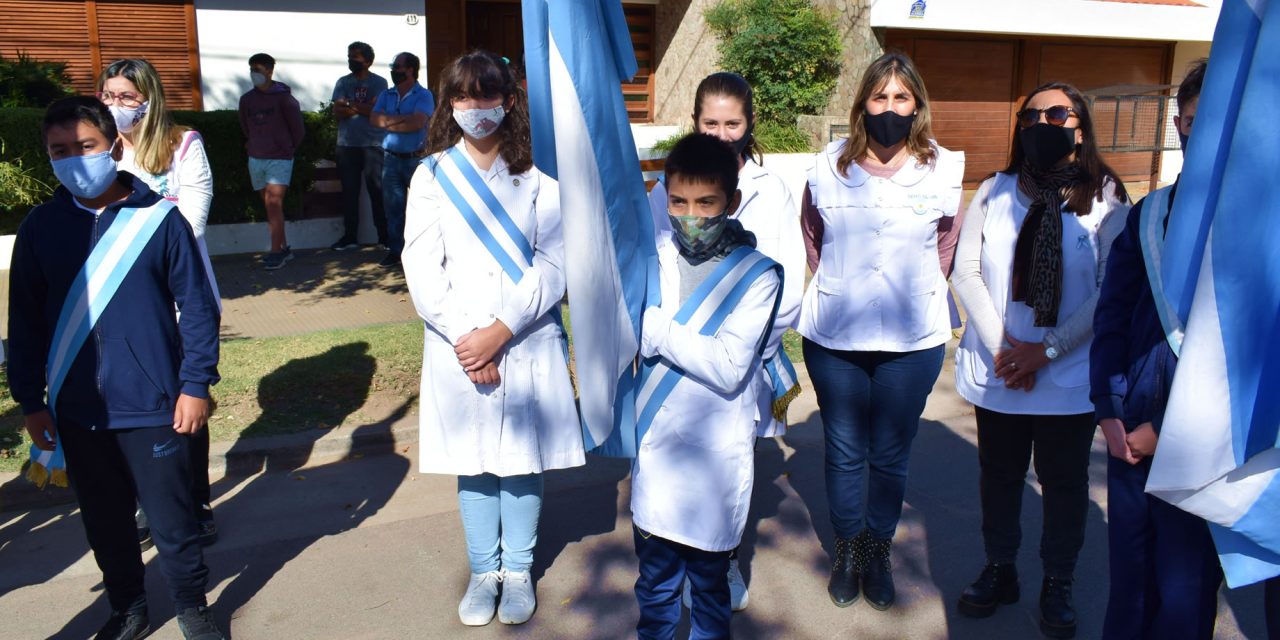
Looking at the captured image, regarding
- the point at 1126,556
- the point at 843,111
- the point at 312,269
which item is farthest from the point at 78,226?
the point at 843,111

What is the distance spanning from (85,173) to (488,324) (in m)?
1.38

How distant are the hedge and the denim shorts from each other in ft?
2.24

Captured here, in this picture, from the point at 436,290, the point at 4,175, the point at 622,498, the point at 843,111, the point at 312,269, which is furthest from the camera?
the point at 843,111

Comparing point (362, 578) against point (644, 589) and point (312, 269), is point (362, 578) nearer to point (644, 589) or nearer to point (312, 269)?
point (644, 589)

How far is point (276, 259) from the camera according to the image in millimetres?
10359

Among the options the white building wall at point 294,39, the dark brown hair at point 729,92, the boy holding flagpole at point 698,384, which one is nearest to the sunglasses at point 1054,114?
the dark brown hair at point 729,92

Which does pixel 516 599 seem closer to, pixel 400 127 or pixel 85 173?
pixel 85 173

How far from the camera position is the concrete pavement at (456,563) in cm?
401

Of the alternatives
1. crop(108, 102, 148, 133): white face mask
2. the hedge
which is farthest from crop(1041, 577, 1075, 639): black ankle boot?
the hedge

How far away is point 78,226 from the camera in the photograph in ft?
11.4

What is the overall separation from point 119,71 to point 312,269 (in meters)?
5.92

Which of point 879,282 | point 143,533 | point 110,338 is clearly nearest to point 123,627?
point 143,533

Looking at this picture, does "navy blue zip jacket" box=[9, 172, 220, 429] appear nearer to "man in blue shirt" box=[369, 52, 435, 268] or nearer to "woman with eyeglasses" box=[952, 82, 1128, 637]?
"woman with eyeglasses" box=[952, 82, 1128, 637]

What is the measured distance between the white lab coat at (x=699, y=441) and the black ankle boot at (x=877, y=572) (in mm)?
1202
